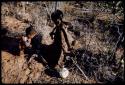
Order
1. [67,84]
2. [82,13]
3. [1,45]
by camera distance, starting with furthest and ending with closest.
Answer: [82,13]
[1,45]
[67,84]

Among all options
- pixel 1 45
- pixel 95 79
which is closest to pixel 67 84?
pixel 95 79

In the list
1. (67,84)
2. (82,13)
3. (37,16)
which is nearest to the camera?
(67,84)

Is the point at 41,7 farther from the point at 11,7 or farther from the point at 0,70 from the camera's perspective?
the point at 0,70

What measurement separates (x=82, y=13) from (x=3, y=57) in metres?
3.63

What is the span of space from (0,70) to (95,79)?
229 centimetres

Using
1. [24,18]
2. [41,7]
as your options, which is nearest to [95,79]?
[24,18]

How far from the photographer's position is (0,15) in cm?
803

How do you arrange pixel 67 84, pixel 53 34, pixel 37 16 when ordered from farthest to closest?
1. pixel 37 16
2. pixel 53 34
3. pixel 67 84

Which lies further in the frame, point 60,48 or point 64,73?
point 60,48

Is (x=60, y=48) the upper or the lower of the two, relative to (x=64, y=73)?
upper

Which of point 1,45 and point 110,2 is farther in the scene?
point 110,2

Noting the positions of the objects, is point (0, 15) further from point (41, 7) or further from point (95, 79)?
point (95, 79)

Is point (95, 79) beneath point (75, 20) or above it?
beneath

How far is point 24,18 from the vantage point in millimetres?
7828
